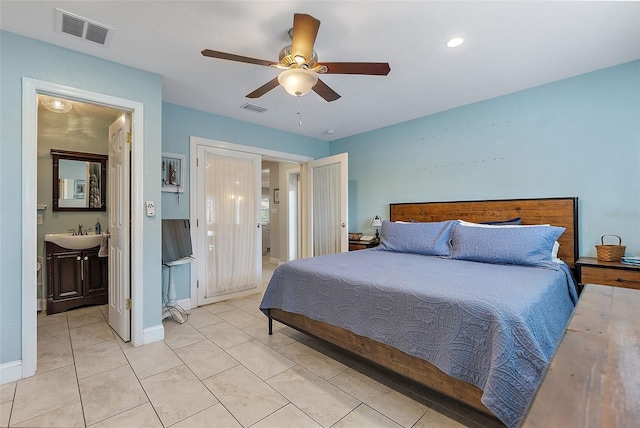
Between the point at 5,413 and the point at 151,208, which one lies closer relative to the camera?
the point at 5,413

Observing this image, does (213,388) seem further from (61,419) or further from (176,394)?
(61,419)

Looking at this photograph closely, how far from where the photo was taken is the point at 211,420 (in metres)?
1.64

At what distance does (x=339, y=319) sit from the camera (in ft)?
6.78

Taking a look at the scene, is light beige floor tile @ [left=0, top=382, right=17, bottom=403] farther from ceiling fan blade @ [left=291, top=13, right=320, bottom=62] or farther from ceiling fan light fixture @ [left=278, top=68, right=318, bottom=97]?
ceiling fan blade @ [left=291, top=13, right=320, bottom=62]

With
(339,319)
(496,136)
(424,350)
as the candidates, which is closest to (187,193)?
(339,319)

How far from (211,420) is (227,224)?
8.70 feet

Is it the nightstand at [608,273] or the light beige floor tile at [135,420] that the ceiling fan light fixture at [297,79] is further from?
the nightstand at [608,273]

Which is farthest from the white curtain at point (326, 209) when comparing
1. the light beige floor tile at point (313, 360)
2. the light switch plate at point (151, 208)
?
the light switch plate at point (151, 208)

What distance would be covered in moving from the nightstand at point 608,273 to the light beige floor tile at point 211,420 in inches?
114

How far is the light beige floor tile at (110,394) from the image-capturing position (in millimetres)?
1711

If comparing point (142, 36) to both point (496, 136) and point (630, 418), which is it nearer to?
point (630, 418)

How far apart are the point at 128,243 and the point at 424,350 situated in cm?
261

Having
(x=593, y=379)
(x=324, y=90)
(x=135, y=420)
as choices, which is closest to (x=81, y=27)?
(x=324, y=90)

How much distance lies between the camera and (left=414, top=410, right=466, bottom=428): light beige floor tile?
159cm
